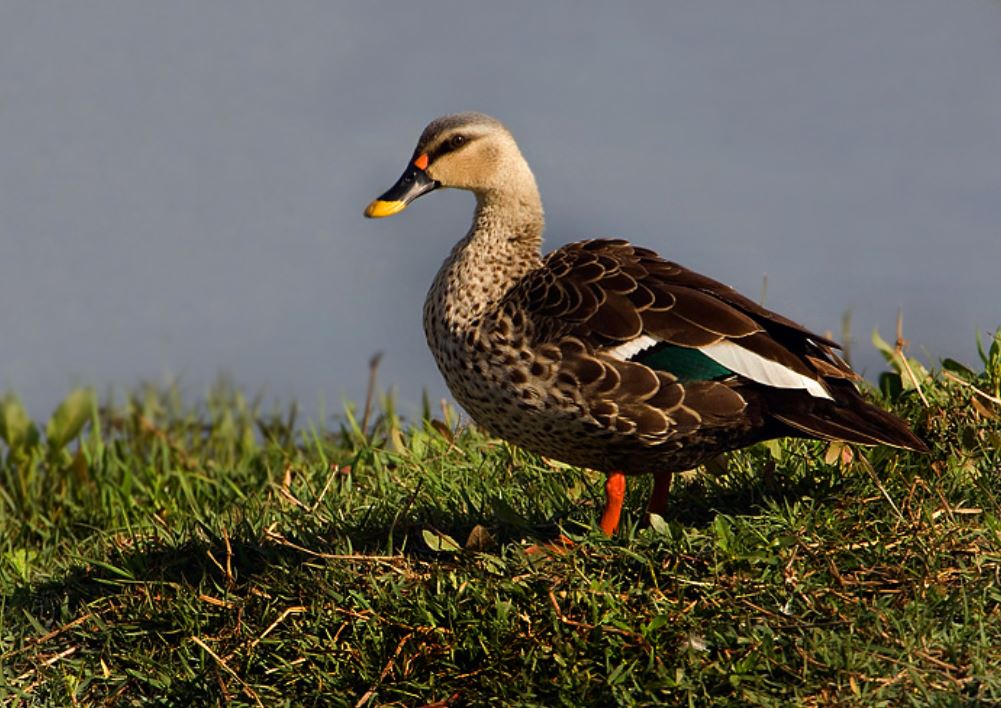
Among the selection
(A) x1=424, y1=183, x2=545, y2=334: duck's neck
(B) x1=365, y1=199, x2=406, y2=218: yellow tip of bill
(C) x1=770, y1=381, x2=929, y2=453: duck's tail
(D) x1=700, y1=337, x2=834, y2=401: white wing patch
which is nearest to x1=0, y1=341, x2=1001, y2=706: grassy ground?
(C) x1=770, y1=381, x2=929, y2=453: duck's tail

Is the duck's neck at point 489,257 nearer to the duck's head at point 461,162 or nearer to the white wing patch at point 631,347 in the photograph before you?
the duck's head at point 461,162

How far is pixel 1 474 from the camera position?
7.19 m

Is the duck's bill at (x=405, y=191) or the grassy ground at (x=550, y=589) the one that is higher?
the duck's bill at (x=405, y=191)

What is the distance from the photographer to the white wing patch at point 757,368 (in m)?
4.41

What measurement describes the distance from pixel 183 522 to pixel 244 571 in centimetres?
79

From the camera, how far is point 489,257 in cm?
493

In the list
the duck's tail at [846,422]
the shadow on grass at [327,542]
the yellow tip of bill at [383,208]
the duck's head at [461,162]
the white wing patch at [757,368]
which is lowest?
the shadow on grass at [327,542]

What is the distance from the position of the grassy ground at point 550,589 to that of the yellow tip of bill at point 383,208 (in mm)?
1046

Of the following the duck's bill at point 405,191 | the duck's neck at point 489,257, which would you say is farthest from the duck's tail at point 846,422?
the duck's bill at point 405,191

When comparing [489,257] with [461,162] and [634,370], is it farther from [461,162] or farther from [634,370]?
[634,370]

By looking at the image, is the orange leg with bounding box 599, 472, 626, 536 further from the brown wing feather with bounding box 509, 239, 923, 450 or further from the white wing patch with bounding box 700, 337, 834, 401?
the white wing patch with bounding box 700, 337, 834, 401

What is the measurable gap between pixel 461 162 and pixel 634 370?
121 centimetres

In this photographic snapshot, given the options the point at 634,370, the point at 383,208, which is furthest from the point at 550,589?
the point at 383,208

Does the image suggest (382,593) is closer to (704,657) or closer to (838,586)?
(704,657)
